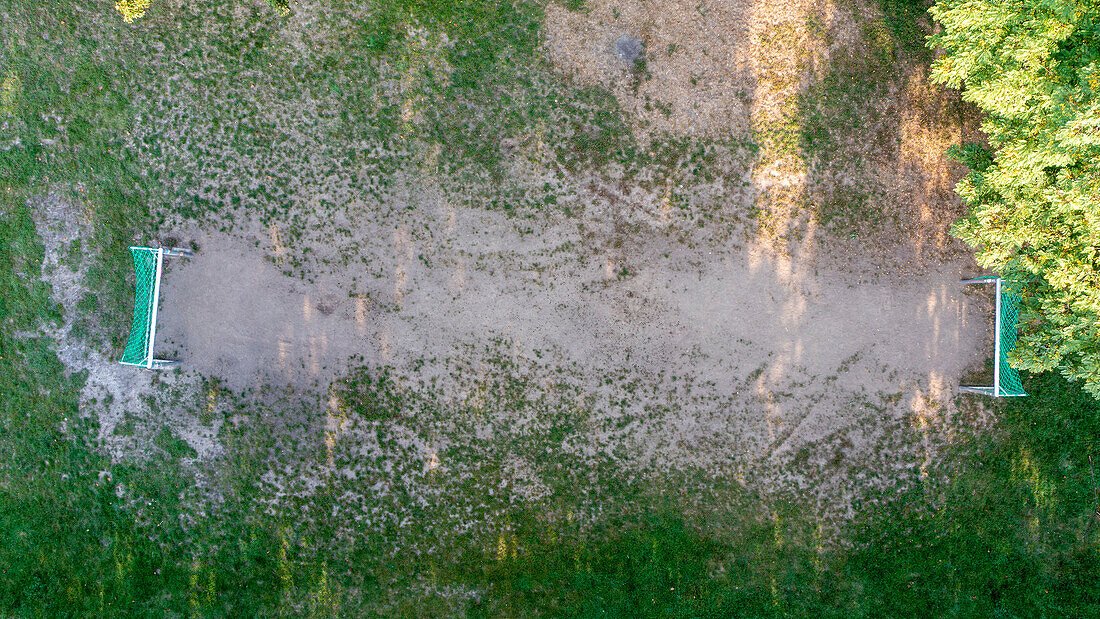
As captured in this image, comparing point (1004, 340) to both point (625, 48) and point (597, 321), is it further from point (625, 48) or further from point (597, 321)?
point (625, 48)

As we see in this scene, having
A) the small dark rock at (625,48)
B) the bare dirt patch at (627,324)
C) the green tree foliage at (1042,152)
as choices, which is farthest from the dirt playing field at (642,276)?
the green tree foliage at (1042,152)

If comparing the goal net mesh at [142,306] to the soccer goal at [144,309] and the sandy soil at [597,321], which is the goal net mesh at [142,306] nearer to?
the soccer goal at [144,309]

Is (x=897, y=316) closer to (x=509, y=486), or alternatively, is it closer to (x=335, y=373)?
(x=509, y=486)

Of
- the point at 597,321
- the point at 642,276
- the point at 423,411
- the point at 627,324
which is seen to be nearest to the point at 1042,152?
the point at 642,276

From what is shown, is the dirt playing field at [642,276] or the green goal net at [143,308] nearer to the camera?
the green goal net at [143,308]

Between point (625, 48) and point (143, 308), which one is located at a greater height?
point (625, 48)
